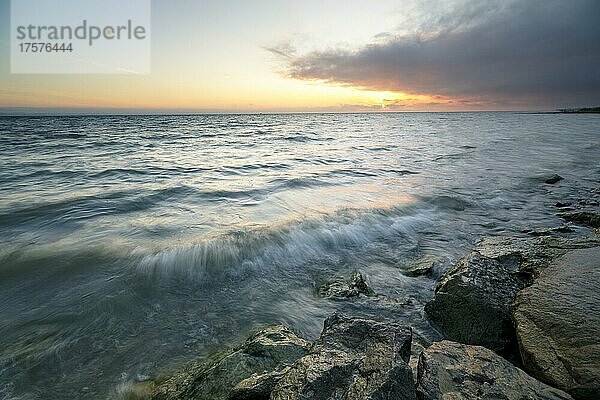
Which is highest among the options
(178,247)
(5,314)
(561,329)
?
(561,329)

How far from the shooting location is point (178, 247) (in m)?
6.61

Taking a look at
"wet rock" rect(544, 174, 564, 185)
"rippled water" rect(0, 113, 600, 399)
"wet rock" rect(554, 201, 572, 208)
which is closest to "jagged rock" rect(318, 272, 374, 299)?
"rippled water" rect(0, 113, 600, 399)

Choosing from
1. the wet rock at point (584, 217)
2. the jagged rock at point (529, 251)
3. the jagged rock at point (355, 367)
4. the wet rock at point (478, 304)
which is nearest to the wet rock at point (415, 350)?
the wet rock at point (478, 304)

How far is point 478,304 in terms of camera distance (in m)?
3.54

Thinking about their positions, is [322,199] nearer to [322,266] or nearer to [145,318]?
[322,266]

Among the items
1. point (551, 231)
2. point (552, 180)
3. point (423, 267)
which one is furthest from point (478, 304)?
point (552, 180)

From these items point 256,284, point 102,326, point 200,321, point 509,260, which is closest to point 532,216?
point 509,260

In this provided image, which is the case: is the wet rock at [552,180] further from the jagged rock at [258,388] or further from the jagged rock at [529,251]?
the jagged rock at [258,388]

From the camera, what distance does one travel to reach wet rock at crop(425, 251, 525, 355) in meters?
3.36

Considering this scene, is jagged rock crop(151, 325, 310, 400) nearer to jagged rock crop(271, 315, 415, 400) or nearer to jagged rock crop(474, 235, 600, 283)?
jagged rock crop(271, 315, 415, 400)

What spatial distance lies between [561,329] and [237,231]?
5.98 meters

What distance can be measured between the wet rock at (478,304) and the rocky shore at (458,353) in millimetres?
10

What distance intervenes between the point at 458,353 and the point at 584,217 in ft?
24.5

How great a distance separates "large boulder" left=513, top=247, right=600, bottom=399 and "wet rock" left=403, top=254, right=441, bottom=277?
192 centimetres
